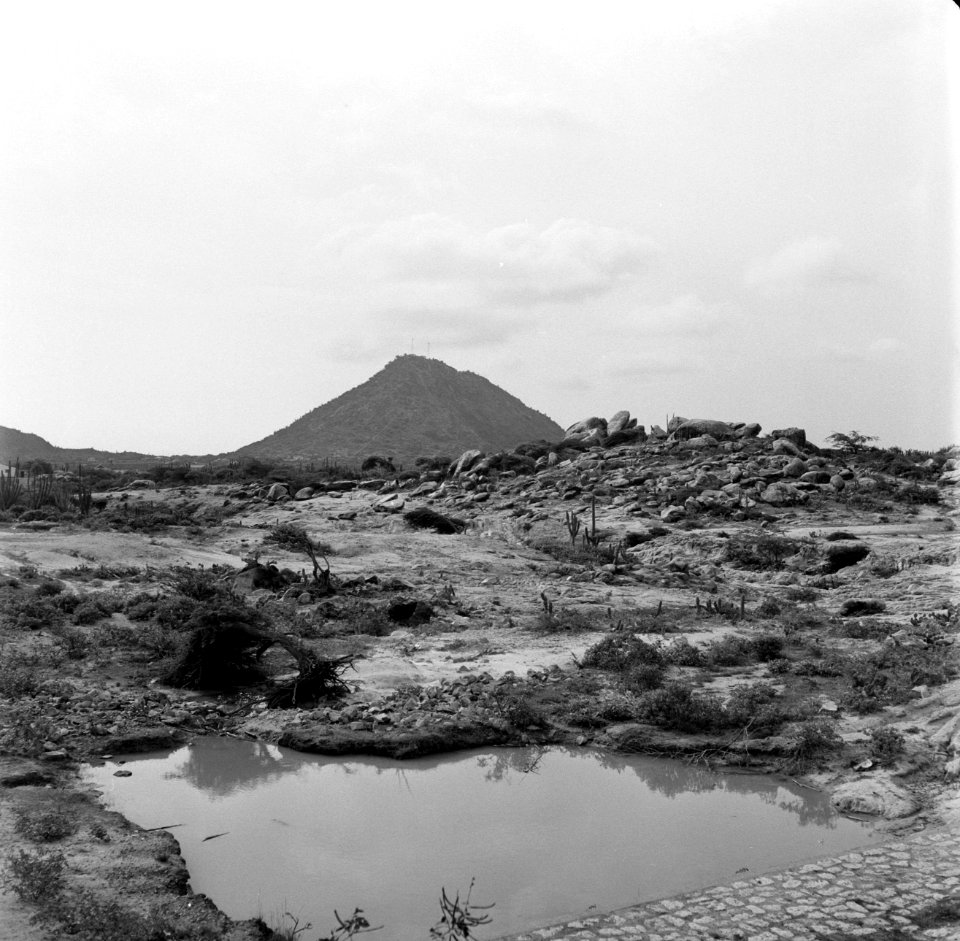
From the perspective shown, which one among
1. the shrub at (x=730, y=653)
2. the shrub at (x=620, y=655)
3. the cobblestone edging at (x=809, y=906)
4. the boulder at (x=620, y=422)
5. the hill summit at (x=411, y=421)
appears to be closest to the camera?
the cobblestone edging at (x=809, y=906)

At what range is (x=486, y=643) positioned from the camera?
11891 mm

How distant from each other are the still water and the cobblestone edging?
0.25 meters

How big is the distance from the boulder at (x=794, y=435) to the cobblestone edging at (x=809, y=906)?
2657 cm

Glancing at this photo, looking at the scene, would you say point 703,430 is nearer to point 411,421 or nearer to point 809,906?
point 809,906

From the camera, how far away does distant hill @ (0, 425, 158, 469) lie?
215 ft

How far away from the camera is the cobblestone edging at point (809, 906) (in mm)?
4715

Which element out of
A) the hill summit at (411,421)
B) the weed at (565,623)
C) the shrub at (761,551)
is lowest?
the weed at (565,623)

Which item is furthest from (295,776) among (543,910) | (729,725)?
(729,725)

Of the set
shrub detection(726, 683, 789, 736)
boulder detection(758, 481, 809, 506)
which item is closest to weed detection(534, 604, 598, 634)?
shrub detection(726, 683, 789, 736)

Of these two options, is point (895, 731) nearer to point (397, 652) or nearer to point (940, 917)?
point (940, 917)

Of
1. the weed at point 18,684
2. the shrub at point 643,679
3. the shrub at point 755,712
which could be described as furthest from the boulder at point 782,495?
the weed at point 18,684

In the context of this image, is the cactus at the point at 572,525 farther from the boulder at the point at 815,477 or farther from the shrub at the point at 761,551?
the boulder at the point at 815,477

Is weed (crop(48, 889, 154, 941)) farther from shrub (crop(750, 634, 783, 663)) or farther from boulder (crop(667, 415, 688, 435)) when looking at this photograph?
boulder (crop(667, 415, 688, 435))

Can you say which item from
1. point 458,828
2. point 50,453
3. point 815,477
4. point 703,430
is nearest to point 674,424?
point 703,430
